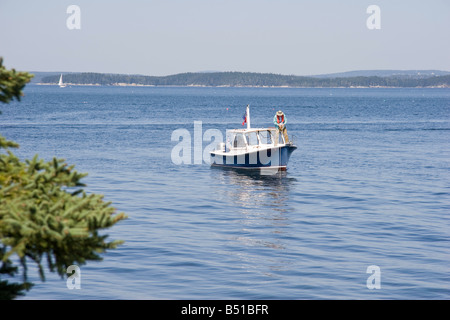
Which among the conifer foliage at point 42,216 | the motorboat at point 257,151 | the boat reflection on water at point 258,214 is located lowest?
the boat reflection on water at point 258,214

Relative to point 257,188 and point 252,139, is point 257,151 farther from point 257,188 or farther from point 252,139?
point 257,188

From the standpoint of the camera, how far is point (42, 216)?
643cm

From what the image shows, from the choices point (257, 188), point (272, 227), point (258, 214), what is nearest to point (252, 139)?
point (257, 188)

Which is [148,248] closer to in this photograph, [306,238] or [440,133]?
[306,238]

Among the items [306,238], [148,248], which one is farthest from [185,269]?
[306,238]

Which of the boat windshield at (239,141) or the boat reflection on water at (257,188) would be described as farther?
the boat windshield at (239,141)

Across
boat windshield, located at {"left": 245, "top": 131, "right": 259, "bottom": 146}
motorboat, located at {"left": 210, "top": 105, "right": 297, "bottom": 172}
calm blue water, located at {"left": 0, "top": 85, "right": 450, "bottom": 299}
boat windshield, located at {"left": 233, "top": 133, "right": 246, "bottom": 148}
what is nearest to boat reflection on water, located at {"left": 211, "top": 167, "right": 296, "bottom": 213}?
calm blue water, located at {"left": 0, "top": 85, "right": 450, "bottom": 299}

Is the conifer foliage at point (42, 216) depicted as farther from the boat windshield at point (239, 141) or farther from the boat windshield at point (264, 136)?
the boat windshield at point (264, 136)

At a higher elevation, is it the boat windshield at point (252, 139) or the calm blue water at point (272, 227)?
the boat windshield at point (252, 139)

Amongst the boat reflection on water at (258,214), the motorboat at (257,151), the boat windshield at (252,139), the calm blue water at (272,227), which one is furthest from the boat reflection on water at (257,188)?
the boat windshield at (252,139)

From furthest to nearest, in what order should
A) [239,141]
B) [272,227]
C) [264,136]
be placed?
1. [239,141]
2. [264,136]
3. [272,227]

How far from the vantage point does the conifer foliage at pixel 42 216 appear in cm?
637

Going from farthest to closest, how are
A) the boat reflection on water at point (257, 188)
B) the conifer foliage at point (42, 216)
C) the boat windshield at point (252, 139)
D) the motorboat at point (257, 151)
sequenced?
the boat windshield at point (252, 139) → the motorboat at point (257, 151) → the boat reflection on water at point (257, 188) → the conifer foliage at point (42, 216)

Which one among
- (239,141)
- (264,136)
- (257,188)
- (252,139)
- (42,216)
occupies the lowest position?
(257,188)
